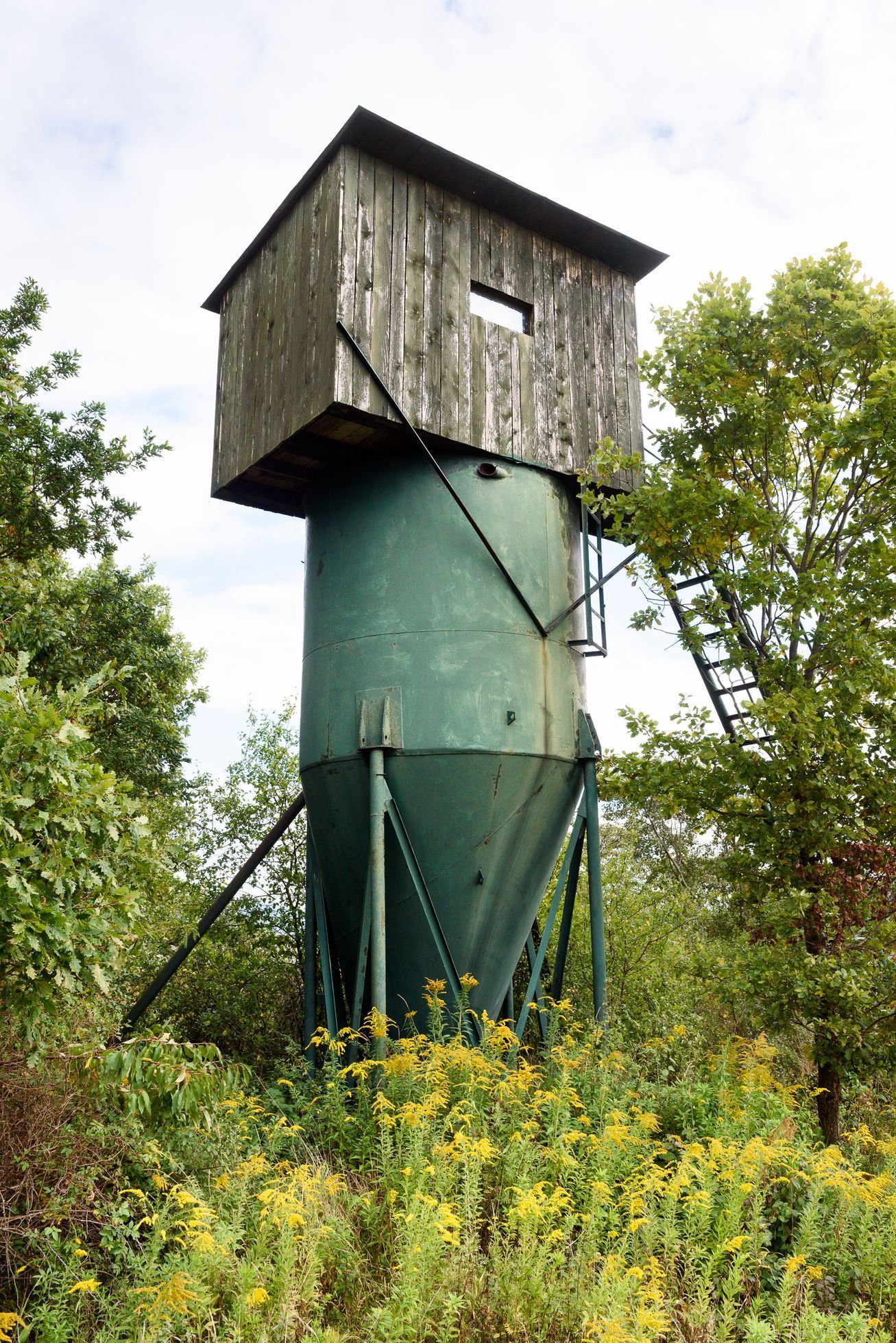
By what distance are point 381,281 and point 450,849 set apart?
496 cm

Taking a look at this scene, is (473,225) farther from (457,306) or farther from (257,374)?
(257,374)

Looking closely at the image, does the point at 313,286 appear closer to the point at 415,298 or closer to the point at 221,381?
the point at 415,298

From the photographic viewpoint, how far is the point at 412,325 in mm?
8906

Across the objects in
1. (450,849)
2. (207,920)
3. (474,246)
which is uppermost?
(474,246)

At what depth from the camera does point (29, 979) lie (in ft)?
16.0

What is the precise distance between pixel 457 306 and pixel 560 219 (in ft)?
6.11

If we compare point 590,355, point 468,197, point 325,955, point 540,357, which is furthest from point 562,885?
point 468,197

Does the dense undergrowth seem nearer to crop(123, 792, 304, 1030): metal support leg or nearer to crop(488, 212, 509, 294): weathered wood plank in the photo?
crop(123, 792, 304, 1030): metal support leg

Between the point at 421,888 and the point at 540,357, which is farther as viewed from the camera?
the point at 540,357

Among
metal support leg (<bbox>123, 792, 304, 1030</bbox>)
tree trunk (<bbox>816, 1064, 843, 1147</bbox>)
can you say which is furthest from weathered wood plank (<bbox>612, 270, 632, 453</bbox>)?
tree trunk (<bbox>816, 1064, 843, 1147</bbox>)

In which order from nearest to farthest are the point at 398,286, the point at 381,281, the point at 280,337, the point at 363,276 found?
the point at 363,276, the point at 381,281, the point at 398,286, the point at 280,337

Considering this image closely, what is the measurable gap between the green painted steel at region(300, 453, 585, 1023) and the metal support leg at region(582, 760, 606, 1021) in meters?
0.17

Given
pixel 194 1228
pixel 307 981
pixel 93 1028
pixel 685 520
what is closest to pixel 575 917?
pixel 307 981

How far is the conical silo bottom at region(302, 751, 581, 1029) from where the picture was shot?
844cm
